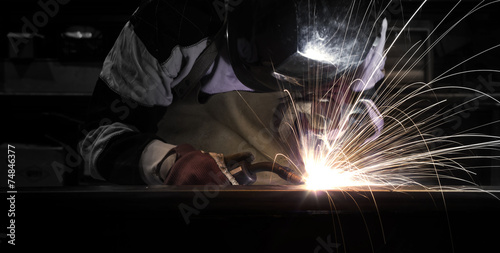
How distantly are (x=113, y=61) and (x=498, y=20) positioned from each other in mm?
2116

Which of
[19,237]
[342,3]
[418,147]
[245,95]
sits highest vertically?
[342,3]

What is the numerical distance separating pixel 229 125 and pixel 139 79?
0.47 meters

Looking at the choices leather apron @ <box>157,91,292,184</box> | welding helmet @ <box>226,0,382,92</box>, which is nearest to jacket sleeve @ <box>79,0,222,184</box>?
welding helmet @ <box>226,0,382,92</box>

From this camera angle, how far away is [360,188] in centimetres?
78

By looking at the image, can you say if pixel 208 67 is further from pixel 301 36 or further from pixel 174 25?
pixel 301 36

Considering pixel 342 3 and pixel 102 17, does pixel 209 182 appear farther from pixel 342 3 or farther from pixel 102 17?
pixel 102 17

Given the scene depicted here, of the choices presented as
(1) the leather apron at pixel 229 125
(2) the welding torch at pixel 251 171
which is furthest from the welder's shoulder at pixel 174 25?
(2) the welding torch at pixel 251 171

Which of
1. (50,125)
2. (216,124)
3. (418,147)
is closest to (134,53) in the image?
(216,124)

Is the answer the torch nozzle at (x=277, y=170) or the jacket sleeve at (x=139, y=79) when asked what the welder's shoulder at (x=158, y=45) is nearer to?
the jacket sleeve at (x=139, y=79)

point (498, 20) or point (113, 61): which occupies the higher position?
point (498, 20)

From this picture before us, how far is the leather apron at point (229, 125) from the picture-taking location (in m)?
1.63

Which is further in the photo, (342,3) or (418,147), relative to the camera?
(418,147)

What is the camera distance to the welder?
44.8 inches

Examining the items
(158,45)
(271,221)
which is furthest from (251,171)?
(158,45)
